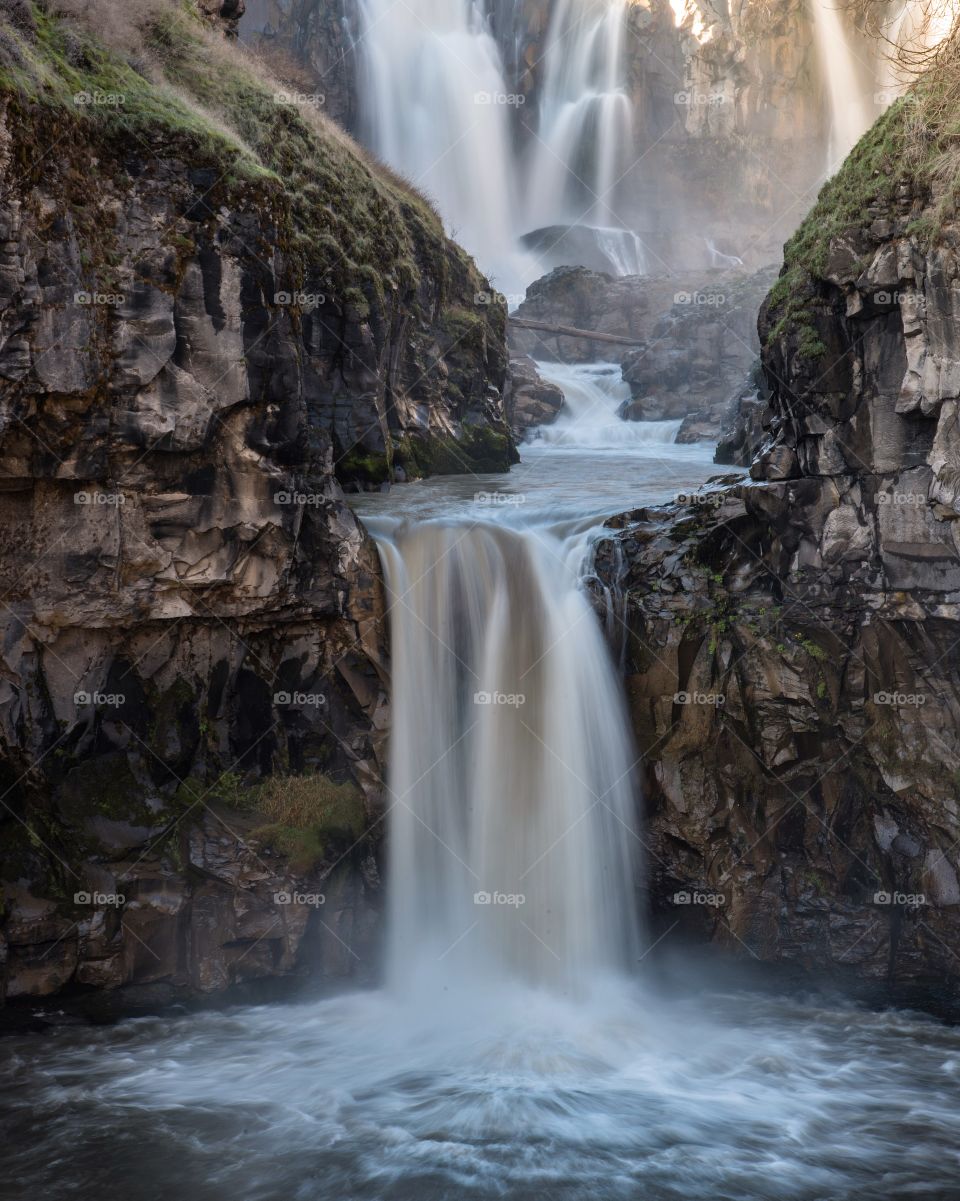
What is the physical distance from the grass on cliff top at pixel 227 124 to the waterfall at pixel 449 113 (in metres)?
19.9

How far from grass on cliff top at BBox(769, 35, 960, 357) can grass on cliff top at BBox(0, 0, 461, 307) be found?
5.70 m

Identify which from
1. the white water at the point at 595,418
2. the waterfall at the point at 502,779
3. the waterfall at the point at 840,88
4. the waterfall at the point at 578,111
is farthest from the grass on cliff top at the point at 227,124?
the waterfall at the point at 840,88

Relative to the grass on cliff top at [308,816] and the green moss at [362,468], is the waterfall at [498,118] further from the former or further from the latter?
the grass on cliff top at [308,816]

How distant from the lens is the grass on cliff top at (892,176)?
9.67 meters

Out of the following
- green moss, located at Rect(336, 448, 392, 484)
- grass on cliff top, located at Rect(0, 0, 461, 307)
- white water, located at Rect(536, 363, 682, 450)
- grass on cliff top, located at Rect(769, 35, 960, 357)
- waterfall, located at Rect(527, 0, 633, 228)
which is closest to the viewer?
grass on cliff top, located at Rect(0, 0, 461, 307)

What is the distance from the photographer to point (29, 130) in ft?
28.6

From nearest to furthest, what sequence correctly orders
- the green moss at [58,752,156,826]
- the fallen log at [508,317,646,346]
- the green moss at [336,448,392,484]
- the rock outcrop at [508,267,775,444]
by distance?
the green moss at [58,752,156,826], the green moss at [336,448,392,484], the rock outcrop at [508,267,775,444], the fallen log at [508,317,646,346]

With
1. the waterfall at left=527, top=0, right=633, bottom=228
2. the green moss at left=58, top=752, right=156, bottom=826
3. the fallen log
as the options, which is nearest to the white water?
the fallen log

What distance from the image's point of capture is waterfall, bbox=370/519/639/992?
416 inches

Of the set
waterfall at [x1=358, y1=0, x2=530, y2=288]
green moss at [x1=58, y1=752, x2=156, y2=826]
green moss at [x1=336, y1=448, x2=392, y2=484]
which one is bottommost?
green moss at [x1=58, y1=752, x2=156, y2=826]

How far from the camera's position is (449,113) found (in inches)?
1485

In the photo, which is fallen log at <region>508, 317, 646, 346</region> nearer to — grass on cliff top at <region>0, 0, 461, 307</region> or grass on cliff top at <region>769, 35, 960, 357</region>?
grass on cliff top at <region>0, 0, 461, 307</region>

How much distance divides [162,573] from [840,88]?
135 feet

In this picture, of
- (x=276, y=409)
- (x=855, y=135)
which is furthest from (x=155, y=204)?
(x=855, y=135)
